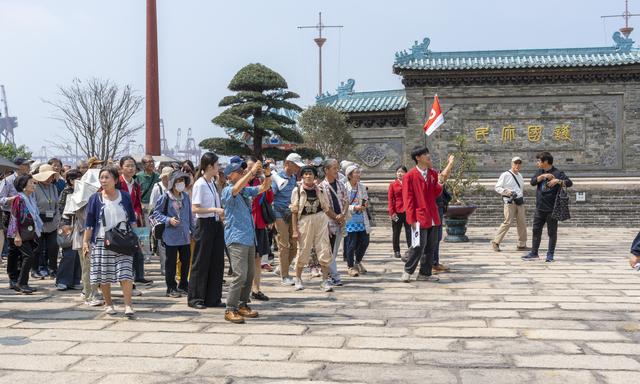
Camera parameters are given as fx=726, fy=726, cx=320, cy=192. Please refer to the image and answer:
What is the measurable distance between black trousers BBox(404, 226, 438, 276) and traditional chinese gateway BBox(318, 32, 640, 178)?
653 inches

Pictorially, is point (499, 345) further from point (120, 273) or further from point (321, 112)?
point (321, 112)

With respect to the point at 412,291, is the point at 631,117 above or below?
above

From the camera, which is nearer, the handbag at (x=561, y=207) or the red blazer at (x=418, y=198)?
the red blazer at (x=418, y=198)

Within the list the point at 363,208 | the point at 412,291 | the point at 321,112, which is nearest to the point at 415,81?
the point at 321,112

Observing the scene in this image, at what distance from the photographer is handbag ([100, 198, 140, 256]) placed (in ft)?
22.8

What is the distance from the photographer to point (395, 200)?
1205 cm

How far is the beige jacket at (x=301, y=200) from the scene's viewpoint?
854cm

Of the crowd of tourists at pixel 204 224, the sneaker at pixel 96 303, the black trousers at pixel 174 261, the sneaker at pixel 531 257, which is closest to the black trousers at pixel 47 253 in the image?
the crowd of tourists at pixel 204 224

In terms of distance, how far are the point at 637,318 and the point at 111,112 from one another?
27.1 m

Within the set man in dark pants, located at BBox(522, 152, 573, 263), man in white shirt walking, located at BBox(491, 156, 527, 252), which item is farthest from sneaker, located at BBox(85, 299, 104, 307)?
man in white shirt walking, located at BBox(491, 156, 527, 252)

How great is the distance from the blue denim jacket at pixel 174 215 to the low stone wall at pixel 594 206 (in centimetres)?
1387

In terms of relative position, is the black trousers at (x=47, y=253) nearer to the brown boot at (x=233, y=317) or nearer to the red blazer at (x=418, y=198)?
the brown boot at (x=233, y=317)

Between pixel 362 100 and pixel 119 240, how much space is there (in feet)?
70.1

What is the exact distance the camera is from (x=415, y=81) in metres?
25.7
